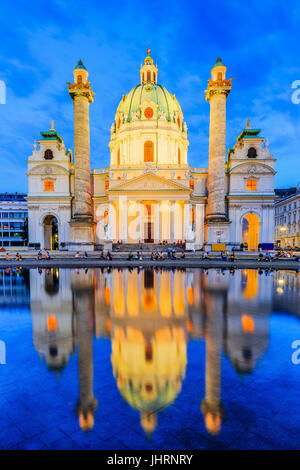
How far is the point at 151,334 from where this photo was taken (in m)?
6.87

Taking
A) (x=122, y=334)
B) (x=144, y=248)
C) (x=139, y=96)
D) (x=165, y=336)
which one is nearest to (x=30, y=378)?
(x=122, y=334)

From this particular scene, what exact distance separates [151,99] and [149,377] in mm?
57066

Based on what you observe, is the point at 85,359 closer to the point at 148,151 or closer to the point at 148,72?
the point at 148,151

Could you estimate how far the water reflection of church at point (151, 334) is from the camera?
13.8 ft

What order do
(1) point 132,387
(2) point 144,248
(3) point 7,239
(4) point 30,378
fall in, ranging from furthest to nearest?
1. (3) point 7,239
2. (2) point 144,248
3. (4) point 30,378
4. (1) point 132,387

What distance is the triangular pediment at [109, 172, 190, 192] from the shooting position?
138ft

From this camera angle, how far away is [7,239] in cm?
7094

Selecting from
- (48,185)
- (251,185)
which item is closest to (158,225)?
(251,185)

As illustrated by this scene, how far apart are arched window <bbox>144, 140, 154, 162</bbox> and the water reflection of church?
1700 inches

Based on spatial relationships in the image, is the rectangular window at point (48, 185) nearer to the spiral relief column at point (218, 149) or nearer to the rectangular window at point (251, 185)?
the spiral relief column at point (218, 149)

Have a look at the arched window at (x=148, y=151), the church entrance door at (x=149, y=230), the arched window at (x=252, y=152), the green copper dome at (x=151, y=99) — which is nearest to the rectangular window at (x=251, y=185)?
the arched window at (x=252, y=152)

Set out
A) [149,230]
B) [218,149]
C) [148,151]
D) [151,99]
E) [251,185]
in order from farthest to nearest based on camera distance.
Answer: [151,99], [148,151], [149,230], [251,185], [218,149]
